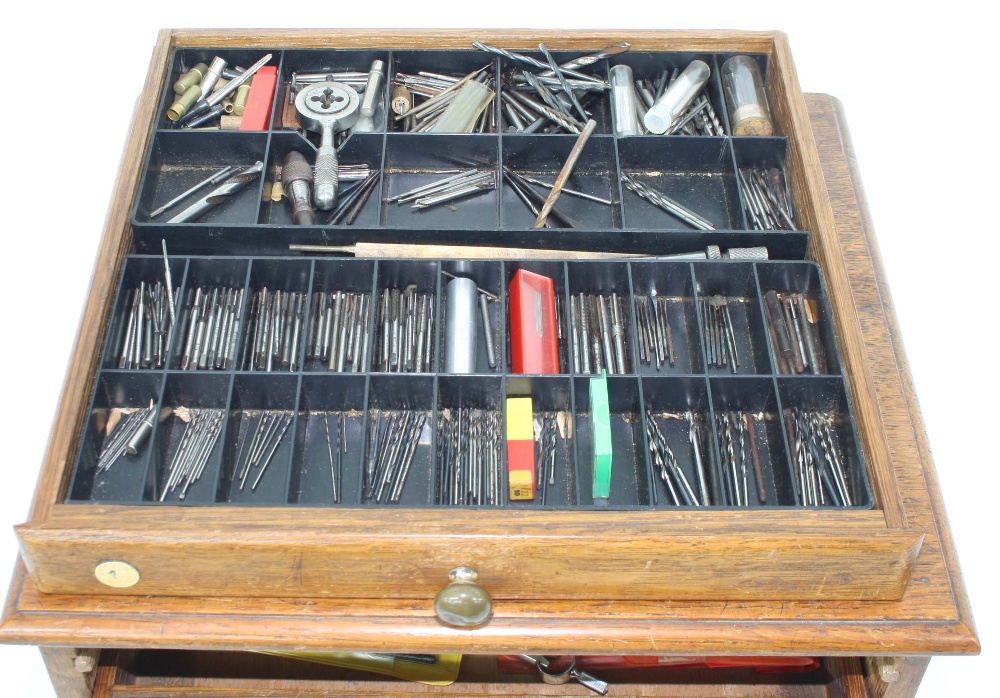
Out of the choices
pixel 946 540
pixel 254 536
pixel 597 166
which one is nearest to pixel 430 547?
Answer: pixel 254 536

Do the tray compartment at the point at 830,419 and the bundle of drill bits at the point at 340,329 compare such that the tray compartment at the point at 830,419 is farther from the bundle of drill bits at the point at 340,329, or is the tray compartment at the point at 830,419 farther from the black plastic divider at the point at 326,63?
the black plastic divider at the point at 326,63

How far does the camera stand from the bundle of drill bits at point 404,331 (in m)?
3.38

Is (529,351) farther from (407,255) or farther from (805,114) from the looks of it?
(805,114)

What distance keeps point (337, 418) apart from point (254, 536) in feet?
2.23

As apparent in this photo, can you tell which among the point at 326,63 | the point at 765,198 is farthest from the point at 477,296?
the point at 326,63

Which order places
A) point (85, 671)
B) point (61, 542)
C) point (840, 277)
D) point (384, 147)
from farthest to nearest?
point (384, 147)
point (840, 277)
point (85, 671)
point (61, 542)

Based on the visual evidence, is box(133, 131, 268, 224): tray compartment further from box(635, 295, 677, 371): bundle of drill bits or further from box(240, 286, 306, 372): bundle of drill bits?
box(635, 295, 677, 371): bundle of drill bits

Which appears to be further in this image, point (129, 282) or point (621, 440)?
point (129, 282)

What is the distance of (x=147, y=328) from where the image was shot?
338 centimetres

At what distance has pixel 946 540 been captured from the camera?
120 inches

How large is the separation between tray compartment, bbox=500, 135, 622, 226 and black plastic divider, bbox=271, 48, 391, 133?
1.80 ft

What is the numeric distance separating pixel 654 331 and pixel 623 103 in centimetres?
101

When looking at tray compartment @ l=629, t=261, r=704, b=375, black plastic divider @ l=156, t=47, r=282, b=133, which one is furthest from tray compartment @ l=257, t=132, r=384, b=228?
tray compartment @ l=629, t=261, r=704, b=375

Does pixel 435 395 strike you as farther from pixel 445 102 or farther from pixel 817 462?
pixel 445 102
